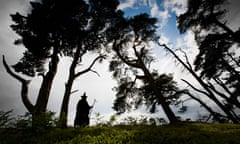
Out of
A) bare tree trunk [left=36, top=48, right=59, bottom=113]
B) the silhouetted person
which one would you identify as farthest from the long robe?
bare tree trunk [left=36, top=48, right=59, bottom=113]

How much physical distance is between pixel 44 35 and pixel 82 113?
20.1 ft

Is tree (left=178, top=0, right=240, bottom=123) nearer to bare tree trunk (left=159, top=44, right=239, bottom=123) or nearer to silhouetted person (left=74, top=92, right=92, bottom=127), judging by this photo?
bare tree trunk (left=159, top=44, right=239, bottom=123)

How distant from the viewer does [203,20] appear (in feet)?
38.5

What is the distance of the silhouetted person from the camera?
8.56 meters

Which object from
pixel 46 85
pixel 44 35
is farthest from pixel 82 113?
pixel 44 35

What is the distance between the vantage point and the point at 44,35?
10.4m

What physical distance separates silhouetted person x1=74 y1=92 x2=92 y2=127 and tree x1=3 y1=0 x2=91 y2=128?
2222 mm

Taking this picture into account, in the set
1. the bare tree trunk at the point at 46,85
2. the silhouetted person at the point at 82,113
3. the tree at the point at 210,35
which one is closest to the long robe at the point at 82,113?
the silhouetted person at the point at 82,113

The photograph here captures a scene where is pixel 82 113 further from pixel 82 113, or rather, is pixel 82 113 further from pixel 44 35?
pixel 44 35

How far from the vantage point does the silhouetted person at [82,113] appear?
28.1 feet

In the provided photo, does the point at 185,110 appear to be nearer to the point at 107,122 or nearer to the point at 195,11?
the point at 195,11

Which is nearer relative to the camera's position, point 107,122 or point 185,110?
point 107,122

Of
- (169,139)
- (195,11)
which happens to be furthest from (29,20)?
(195,11)

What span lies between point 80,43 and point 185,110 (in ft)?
41.4
